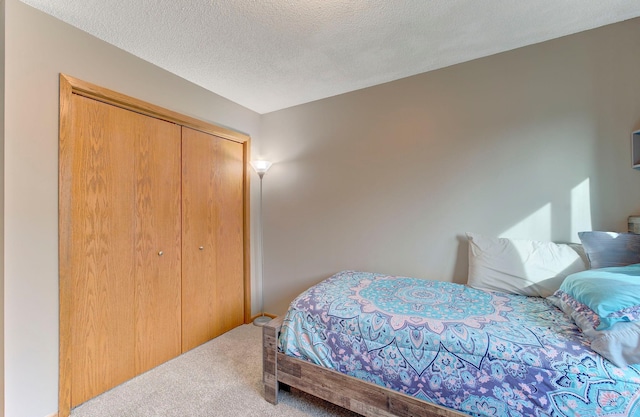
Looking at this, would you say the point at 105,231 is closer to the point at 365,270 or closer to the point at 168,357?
the point at 168,357

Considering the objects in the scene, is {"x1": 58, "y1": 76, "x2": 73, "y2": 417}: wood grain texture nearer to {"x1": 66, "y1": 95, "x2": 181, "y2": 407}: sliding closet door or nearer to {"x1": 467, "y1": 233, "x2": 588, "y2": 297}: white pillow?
{"x1": 66, "y1": 95, "x2": 181, "y2": 407}: sliding closet door

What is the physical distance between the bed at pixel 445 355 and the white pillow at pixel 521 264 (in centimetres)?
8

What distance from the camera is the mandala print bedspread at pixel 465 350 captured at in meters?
1.11

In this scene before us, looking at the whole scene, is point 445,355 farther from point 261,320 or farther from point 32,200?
point 32,200

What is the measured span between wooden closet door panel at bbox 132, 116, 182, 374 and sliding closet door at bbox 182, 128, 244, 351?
3.2 inches

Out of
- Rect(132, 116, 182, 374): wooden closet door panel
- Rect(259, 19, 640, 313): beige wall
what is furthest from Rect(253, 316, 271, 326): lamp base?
Rect(132, 116, 182, 374): wooden closet door panel

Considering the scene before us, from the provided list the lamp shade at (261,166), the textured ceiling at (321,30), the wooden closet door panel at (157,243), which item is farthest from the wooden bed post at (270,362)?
the textured ceiling at (321,30)

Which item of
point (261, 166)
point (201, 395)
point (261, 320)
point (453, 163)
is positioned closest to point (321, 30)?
point (453, 163)

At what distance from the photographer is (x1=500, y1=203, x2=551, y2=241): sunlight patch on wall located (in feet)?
6.56

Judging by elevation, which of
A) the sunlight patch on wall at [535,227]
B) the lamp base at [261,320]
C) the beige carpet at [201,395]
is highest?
the sunlight patch on wall at [535,227]

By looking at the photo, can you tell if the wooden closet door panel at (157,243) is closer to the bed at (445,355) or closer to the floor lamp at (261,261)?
the floor lamp at (261,261)

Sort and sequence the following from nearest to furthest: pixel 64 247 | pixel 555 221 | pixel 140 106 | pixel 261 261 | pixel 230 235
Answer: pixel 64 247 < pixel 555 221 < pixel 140 106 < pixel 230 235 < pixel 261 261

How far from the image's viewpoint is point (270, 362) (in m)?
1.81

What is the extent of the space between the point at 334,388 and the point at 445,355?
2.22ft
